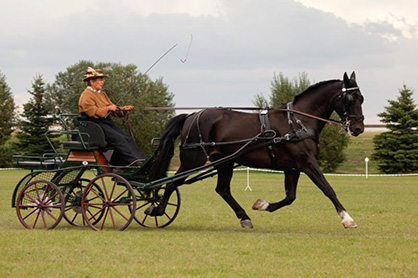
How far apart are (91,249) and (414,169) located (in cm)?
4549

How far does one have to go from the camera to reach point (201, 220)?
13633 millimetres

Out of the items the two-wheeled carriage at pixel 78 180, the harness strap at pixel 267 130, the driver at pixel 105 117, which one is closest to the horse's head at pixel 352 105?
the harness strap at pixel 267 130

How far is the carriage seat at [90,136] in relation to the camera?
38.0 feet

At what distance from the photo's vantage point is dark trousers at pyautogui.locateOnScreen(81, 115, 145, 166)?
11.7 metres

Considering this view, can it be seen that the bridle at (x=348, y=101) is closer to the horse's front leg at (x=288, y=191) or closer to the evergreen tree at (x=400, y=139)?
the horse's front leg at (x=288, y=191)

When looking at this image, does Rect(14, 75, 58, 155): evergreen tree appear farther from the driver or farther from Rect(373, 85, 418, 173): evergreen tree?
the driver

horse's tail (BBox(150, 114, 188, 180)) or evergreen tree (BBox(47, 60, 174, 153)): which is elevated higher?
evergreen tree (BBox(47, 60, 174, 153))

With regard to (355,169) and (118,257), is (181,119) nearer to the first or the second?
(118,257)

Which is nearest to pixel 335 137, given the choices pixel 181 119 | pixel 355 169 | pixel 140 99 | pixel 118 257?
pixel 355 169

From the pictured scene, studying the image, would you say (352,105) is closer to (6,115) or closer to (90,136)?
(90,136)

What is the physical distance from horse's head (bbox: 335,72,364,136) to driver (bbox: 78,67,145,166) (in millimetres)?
3451

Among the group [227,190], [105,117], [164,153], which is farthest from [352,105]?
[105,117]

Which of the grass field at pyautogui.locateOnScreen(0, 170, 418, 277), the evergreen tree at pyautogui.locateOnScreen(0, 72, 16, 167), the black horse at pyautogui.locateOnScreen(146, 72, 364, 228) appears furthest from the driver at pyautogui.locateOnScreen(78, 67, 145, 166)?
the evergreen tree at pyautogui.locateOnScreen(0, 72, 16, 167)

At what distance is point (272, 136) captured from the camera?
11133 mm
